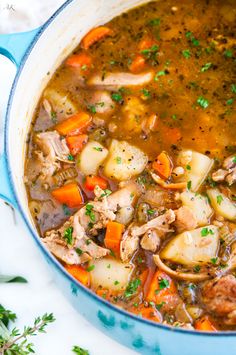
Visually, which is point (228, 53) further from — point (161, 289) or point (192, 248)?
point (161, 289)

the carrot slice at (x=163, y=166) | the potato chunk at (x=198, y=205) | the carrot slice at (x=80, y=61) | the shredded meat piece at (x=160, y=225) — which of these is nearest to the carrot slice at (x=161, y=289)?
the shredded meat piece at (x=160, y=225)

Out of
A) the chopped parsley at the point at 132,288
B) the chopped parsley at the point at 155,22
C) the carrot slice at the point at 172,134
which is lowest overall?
the chopped parsley at the point at 132,288

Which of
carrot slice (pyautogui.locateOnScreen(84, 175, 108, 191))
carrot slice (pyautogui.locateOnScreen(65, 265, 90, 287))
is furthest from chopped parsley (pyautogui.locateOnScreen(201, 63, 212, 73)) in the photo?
carrot slice (pyautogui.locateOnScreen(65, 265, 90, 287))

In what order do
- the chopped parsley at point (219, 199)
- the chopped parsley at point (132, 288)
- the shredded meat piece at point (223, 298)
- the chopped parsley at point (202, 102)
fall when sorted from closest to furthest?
1. the shredded meat piece at point (223, 298)
2. the chopped parsley at point (132, 288)
3. the chopped parsley at point (219, 199)
4. the chopped parsley at point (202, 102)

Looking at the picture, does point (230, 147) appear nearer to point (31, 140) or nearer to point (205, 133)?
point (205, 133)

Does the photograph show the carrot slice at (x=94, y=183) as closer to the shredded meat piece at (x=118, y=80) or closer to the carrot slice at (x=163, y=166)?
the carrot slice at (x=163, y=166)
